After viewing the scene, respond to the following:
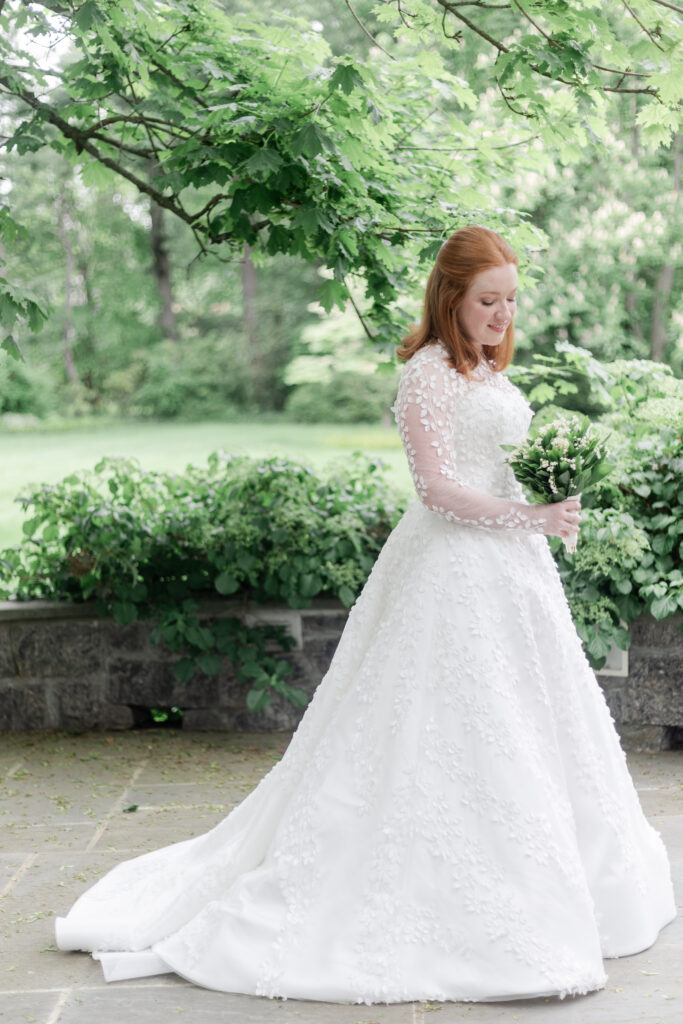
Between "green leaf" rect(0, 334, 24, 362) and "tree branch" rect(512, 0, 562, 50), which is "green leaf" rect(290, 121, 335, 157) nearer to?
"tree branch" rect(512, 0, 562, 50)

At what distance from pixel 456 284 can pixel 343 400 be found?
61.7ft

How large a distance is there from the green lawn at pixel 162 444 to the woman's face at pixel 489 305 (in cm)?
1099

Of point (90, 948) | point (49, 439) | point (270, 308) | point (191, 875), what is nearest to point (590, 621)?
point (191, 875)

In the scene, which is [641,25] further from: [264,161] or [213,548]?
[213,548]

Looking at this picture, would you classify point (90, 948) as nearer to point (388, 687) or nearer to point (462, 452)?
point (388, 687)

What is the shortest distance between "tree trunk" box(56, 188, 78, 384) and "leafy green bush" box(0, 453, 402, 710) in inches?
768

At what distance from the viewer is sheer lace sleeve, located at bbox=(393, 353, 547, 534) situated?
10.0 ft

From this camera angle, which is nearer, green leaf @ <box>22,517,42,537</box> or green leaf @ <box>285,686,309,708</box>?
green leaf @ <box>285,686,309,708</box>

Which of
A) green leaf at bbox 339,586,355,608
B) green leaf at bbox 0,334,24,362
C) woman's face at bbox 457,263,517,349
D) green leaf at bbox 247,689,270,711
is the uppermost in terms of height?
woman's face at bbox 457,263,517,349

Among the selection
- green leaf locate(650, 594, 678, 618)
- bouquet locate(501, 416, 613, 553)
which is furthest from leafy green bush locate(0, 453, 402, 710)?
bouquet locate(501, 416, 613, 553)

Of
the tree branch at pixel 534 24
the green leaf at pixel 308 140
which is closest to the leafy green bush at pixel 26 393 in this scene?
the green leaf at pixel 308 140

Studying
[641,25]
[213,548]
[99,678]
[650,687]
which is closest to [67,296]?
[99,678]

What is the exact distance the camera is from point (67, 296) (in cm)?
2462

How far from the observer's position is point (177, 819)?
14.3 feet
